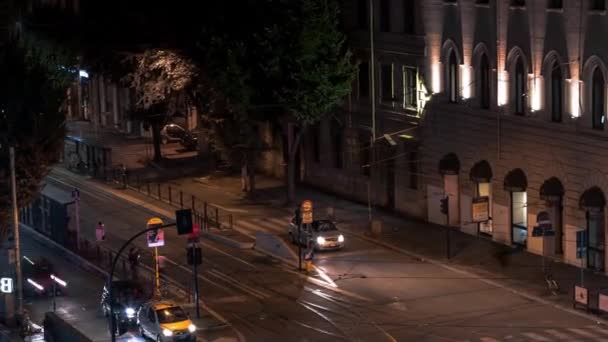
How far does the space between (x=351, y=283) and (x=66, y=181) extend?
30844mm

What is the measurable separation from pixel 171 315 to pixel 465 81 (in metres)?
20.3

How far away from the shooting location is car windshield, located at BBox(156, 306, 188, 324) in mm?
44156

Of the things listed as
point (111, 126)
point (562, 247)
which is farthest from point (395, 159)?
point (111, 126)

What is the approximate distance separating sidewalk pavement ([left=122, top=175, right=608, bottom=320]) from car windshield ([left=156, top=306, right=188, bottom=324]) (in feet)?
41.6

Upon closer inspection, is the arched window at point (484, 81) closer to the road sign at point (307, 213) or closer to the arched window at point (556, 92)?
the arched window at point (556, 92)

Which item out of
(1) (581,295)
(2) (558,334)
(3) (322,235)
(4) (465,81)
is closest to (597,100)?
(1) (581,295)

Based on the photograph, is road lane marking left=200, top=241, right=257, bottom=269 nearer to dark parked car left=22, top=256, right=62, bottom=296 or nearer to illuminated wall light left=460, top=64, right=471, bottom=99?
dark parked car left=22, top=256, right=62, bottom=296

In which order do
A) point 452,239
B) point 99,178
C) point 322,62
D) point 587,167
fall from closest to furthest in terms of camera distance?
point 587,167 → point 452,239 → point 322,62 → point 99,178

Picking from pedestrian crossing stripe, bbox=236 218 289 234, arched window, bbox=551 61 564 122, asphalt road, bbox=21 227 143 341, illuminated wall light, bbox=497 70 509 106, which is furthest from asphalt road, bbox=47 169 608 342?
illuminated wall light, bbox=497 70 509 106

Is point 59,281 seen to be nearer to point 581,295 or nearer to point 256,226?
point 256,226

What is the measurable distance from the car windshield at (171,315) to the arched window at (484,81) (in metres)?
19.0

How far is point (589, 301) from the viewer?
4597 cm

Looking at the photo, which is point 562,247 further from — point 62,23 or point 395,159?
point 62,23

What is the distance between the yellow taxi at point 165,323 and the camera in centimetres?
4370
